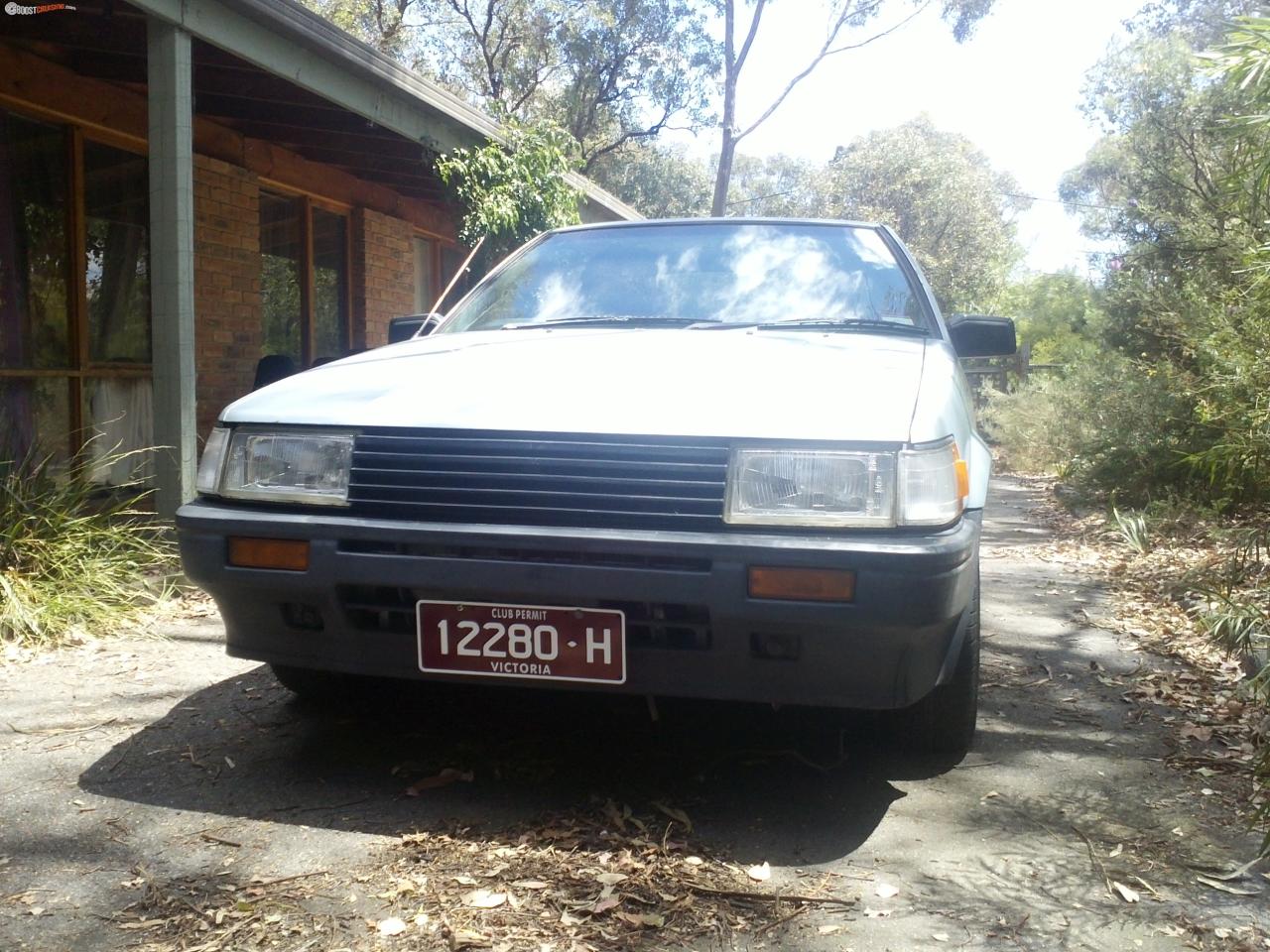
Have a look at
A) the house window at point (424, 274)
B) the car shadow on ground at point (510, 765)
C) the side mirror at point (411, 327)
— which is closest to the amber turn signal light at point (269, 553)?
the car shadow on ground at point (510, 765)

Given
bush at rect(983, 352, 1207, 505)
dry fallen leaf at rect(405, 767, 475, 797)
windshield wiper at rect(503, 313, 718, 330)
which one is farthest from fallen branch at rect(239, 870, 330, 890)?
bush at rect(983, 352, 1207, 505)

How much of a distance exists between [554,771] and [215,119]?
266 inches

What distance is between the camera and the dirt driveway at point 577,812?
87.7 inches

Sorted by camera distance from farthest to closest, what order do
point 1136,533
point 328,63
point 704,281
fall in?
1. point 1136,533
2. point 328,63
3. point 704,281

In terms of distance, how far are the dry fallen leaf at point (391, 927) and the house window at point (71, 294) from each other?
493 centimetres

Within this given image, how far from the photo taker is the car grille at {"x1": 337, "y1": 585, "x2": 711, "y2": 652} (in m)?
2.51

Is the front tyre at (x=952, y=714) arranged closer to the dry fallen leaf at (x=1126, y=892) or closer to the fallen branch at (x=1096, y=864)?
the fallen branch at (x=1096, y=864)

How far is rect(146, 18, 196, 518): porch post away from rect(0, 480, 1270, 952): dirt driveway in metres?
1.72

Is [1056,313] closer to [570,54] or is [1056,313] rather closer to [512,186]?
[570,54]

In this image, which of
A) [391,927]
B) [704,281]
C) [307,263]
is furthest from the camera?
[307,263]

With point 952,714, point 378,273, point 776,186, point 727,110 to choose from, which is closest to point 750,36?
point 727,110

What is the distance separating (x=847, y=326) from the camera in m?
3.36

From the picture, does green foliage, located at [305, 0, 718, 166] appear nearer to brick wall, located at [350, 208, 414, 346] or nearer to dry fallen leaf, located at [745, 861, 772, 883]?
brick wall, located at [350, 208, 414, 346]

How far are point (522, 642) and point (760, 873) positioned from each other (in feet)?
2.43
